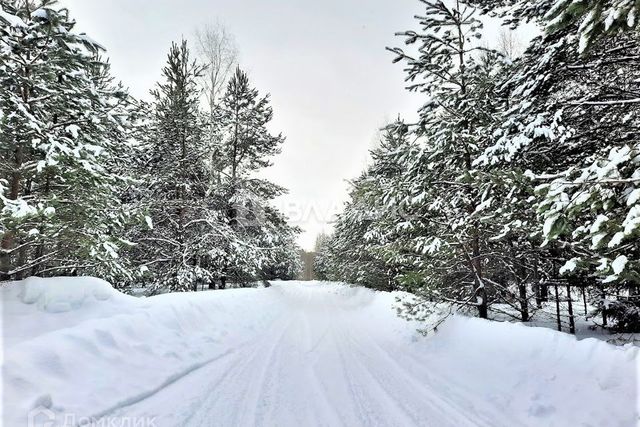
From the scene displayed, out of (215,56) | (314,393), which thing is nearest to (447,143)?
(314,393)

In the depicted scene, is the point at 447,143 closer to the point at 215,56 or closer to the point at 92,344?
the point at 92,344

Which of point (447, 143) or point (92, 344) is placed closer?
point (92, 344)

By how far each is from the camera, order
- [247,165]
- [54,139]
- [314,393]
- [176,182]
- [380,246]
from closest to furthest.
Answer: [314,393], [54,139], [380,246], [176,182], [247,165]

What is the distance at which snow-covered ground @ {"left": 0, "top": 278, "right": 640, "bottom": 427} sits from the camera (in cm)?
352

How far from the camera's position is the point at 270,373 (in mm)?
5402

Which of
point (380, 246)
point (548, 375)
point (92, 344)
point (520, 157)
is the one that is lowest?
point (548, 375)

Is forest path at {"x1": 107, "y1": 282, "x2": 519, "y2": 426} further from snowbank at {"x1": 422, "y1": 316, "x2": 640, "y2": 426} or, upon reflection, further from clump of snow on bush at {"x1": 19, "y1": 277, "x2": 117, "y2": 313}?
clump of snow on bush at {"x1": 19, "y1": 277, "x2": 117, "y2": 313}

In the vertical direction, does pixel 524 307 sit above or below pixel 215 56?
below

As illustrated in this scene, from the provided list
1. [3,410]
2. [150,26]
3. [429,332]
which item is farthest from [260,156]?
[3,410]

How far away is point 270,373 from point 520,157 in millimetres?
5776

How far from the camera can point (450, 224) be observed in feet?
27.5

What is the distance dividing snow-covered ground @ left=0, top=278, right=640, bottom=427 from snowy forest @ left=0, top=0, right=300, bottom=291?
1.48 metres

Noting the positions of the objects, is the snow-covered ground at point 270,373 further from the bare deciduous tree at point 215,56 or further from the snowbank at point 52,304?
the bare deciduous tree at point 215,56

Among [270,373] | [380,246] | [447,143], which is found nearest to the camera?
[270,373]
